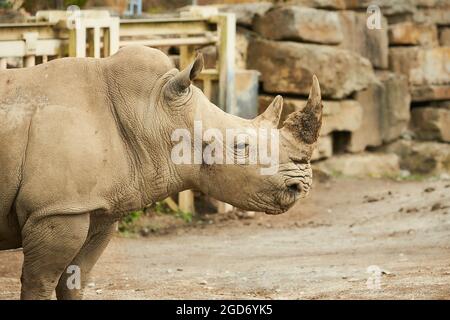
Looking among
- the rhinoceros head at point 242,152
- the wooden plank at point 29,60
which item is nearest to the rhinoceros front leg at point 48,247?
the rhinoceros head at point 242,152

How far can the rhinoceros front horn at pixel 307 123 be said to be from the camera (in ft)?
22.0

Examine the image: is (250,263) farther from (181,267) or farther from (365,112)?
(365,112)

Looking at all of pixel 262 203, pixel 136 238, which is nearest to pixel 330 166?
pixel 136 238

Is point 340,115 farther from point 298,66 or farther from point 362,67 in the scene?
point 298,66

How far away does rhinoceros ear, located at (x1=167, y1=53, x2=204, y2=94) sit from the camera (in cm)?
657

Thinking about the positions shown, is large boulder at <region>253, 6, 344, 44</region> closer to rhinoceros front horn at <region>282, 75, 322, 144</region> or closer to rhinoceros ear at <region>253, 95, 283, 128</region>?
rhinoceros ear at <region>253, 95, 283, 128</region>

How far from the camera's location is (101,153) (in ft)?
21.3

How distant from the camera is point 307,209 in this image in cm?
1393

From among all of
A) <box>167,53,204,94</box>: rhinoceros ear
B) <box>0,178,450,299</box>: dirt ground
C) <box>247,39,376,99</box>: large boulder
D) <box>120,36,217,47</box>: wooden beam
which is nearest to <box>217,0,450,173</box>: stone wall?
<box>247,39,376,99</box>: large boulder

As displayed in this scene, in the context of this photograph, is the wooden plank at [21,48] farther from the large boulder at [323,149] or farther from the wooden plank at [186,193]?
the large boulder at [323,149]

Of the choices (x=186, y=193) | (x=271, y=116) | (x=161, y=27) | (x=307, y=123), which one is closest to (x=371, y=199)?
(x=186, y=193)
